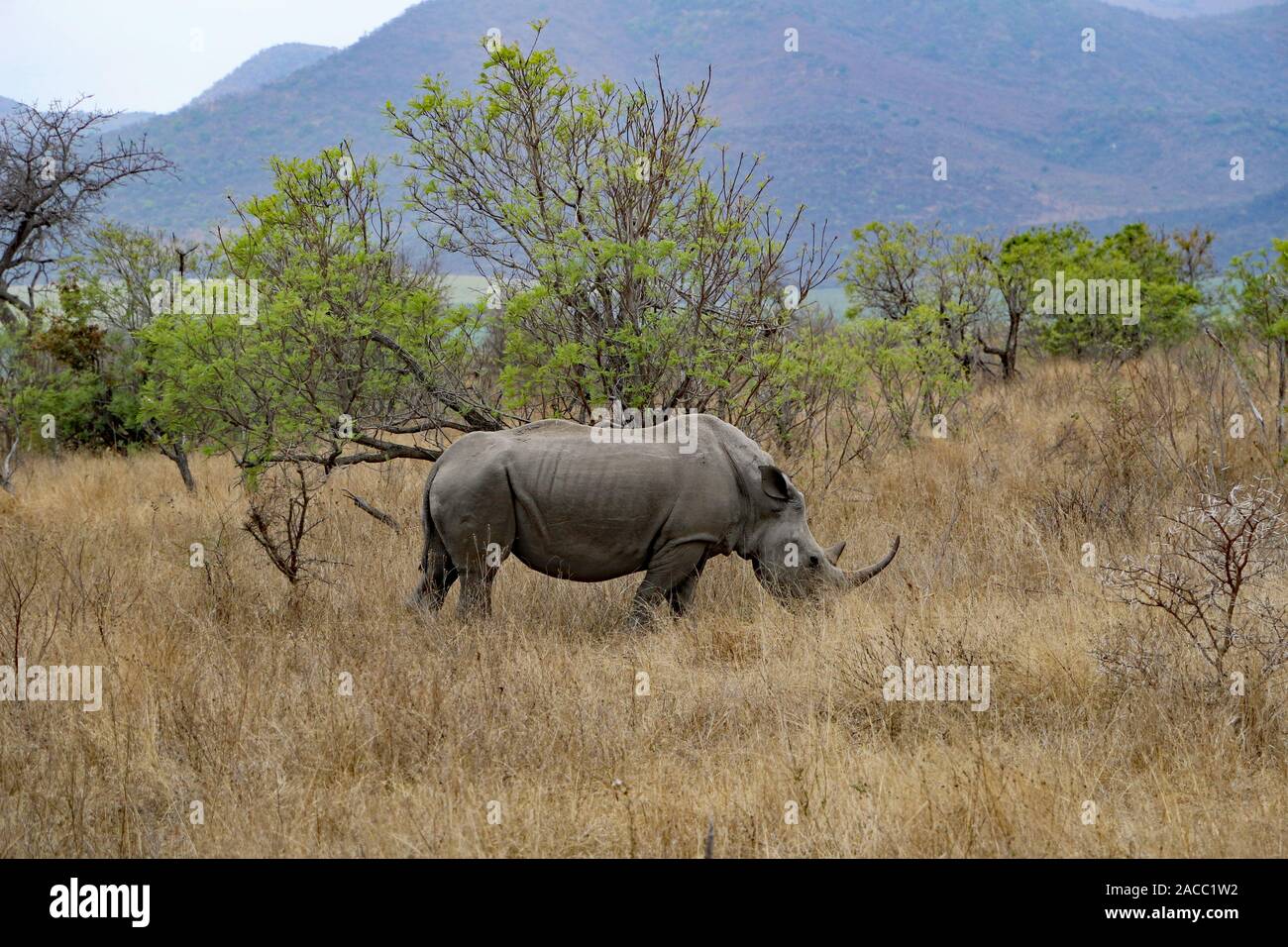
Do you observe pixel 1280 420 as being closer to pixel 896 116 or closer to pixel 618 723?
pixel 618 723

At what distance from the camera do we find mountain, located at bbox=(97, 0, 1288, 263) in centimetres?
11194

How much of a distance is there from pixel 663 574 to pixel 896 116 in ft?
502

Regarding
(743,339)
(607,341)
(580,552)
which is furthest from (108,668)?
(743,339)

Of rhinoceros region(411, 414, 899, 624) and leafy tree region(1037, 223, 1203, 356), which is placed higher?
leafy tree region(1037, 223, 1203, 356)

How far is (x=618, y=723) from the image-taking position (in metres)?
5.00

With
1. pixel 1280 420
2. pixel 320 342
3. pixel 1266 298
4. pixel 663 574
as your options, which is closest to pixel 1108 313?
pixel 1266 298

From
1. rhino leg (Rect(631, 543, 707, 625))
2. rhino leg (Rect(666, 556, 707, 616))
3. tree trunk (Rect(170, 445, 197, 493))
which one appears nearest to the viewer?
rhino leg (Rect(631, 543, 707, 625))

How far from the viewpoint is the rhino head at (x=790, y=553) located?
667 cm

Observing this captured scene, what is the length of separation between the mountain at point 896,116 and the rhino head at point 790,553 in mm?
76021

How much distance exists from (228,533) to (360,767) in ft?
16.7

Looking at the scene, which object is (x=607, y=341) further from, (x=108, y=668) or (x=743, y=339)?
(x=108, y=668)

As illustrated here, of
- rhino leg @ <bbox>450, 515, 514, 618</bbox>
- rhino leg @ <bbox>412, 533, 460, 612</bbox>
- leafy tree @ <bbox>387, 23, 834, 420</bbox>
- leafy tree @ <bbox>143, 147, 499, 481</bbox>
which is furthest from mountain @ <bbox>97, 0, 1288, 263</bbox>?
rhino leg @ <bbox>450, 515, 514, 618</bbox>

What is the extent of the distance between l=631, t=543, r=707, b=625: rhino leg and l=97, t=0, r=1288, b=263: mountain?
76282mm

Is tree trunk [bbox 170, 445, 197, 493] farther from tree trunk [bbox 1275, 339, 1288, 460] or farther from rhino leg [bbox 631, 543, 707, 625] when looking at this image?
tree trunk [bbox 1275, 339, 1288, 460]
